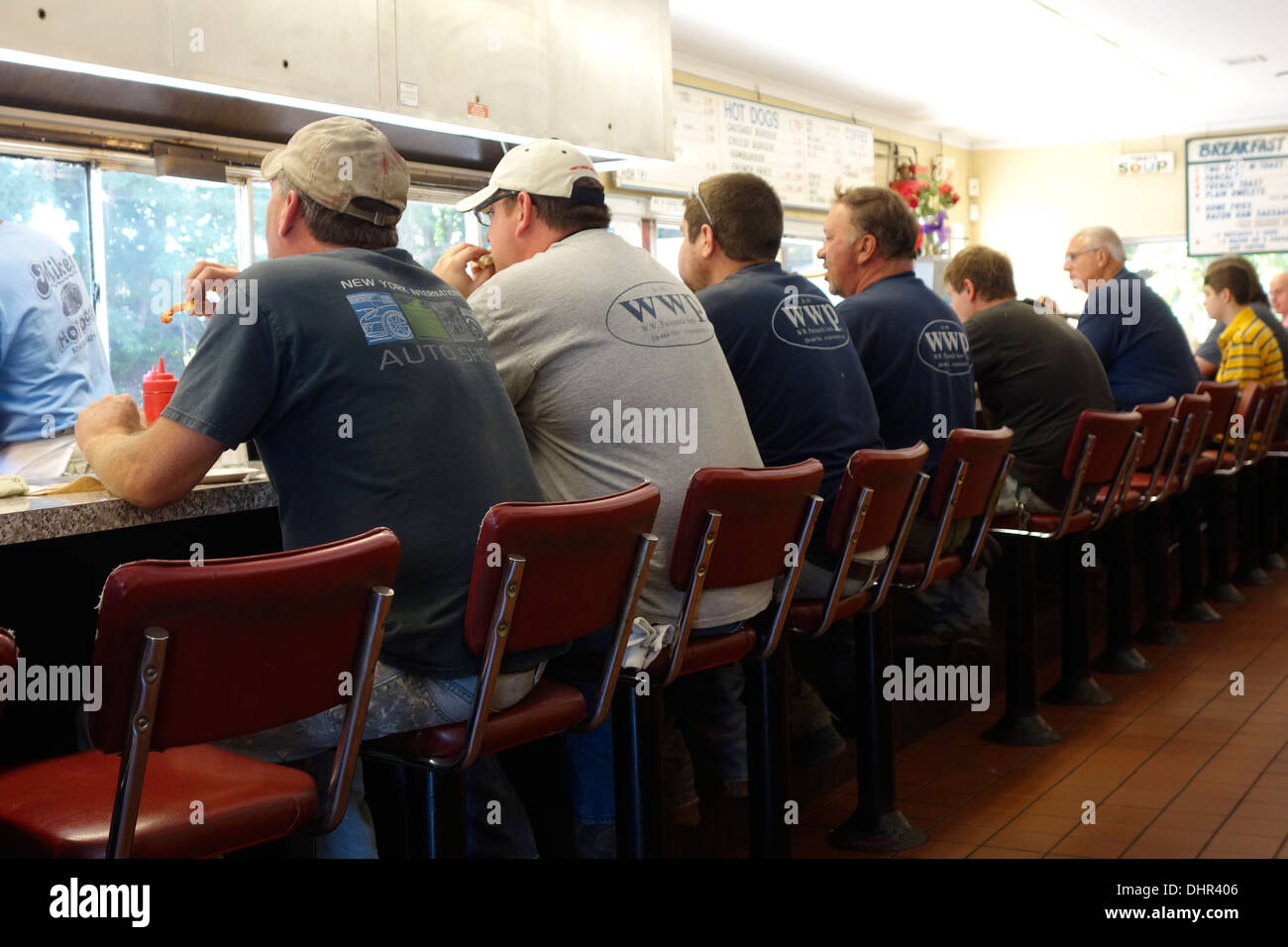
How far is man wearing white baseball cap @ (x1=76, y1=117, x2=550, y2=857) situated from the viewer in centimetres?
156

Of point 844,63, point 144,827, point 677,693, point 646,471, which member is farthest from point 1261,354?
point 144,827

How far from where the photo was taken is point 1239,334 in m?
5.89

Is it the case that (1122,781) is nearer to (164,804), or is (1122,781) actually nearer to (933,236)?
(164,804)

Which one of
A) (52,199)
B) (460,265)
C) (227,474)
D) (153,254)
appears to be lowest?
(227,474)

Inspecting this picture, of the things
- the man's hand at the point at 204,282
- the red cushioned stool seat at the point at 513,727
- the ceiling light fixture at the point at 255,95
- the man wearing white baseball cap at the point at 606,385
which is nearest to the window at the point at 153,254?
the ceiling light fixture at the point at 255,95

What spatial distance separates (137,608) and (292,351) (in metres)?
0.56

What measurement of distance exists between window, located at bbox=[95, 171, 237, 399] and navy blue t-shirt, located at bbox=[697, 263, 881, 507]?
225 centimetres

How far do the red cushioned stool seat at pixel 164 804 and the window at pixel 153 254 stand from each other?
9.74 feet

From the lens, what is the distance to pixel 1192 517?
480cm

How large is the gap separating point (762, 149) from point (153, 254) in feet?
14.7

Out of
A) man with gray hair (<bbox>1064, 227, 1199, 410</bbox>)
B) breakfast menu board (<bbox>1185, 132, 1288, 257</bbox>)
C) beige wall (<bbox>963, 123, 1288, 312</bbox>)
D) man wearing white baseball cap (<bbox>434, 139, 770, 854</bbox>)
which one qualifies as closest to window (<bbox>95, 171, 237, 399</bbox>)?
man wearing white baseball cap (<bbox>434, 139, 770, 854</bbox>)

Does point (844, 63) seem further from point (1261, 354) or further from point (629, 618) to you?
point (629, 618)

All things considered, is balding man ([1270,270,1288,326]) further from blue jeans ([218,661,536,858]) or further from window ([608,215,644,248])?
blue jeans ([218,661,536,858])

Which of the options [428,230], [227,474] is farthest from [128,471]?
[428,230]
